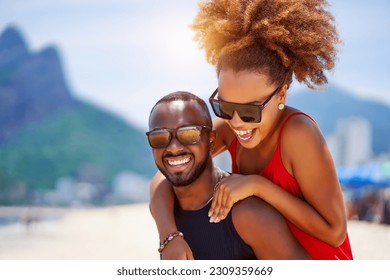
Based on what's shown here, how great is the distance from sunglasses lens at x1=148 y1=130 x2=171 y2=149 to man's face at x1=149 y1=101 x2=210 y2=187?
0.7 inches

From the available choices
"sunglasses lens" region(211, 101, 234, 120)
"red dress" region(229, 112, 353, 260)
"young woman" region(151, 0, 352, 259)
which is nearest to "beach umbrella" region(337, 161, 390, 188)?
"red dress" region(229, 112, 353, 260)

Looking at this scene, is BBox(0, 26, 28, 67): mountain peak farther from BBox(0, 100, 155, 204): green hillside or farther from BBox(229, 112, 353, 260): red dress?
BBox(229, 112, 353, 260): red dress

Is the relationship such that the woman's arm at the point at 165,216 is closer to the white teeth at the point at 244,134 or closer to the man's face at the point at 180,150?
the man's face at the point at 180,150

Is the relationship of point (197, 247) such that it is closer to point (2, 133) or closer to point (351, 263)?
point (351, 263)

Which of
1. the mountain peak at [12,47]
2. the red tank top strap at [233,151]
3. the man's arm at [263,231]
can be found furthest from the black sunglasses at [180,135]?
the mountain peak at [12,47]

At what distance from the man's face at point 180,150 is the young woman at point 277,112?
0.46ft

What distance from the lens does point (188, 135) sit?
2.35 m

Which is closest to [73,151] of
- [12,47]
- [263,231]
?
[12,47]

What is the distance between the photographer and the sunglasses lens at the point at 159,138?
92.7 inches

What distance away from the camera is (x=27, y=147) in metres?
40.6

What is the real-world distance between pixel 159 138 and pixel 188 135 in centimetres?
13

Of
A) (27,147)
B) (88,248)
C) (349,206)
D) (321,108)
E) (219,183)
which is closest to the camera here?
(219,183)

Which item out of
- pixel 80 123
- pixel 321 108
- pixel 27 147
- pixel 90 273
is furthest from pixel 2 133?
pixel 90 273

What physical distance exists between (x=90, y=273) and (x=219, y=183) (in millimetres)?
1079
